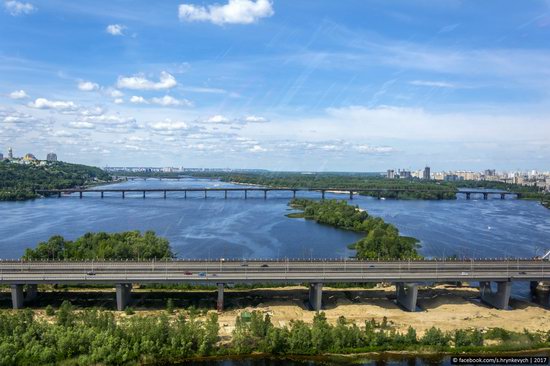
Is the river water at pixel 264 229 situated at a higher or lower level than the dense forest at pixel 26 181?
lower

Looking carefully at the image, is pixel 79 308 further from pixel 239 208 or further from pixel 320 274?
pixel 239 208

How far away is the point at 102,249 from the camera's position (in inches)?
1356

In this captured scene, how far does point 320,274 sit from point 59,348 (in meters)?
13.5

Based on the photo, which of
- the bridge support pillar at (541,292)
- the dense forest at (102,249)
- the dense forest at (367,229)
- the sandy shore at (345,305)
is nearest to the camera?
the sandy shore at (345,305)

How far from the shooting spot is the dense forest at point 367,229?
37.1 m

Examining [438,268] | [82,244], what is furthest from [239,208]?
[438,268]

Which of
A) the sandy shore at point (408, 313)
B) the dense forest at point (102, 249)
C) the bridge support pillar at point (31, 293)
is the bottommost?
the sandy shore at point (408, 313)

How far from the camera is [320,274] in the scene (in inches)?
1040

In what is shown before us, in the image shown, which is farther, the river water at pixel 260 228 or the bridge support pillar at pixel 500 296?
the river water at pixel 260 228

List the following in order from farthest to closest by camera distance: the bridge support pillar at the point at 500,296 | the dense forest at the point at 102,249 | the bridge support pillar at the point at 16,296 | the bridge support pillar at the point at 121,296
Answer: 1. the dense forest at the point at 102,249
2. the bridge support pillar at the point at 500,296
3. the bridge support pillar at the point at 121,296
4. the bridge support pillar at the point at 16,296

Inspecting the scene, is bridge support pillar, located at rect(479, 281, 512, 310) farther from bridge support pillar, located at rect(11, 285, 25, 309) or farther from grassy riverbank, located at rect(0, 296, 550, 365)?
Result: bridge support pillar, located at rect(11, 285, 25, 309)

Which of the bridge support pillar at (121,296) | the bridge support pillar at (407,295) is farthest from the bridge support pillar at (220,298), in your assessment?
the bridge support pillar at (407,295)

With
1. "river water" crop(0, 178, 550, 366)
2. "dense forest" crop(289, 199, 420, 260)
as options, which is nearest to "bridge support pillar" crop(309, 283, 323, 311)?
"river water" crop(0, 178, 550, 366)

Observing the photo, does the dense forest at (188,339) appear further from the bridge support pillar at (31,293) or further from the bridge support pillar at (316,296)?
the bridge support pillar at (31,293)
